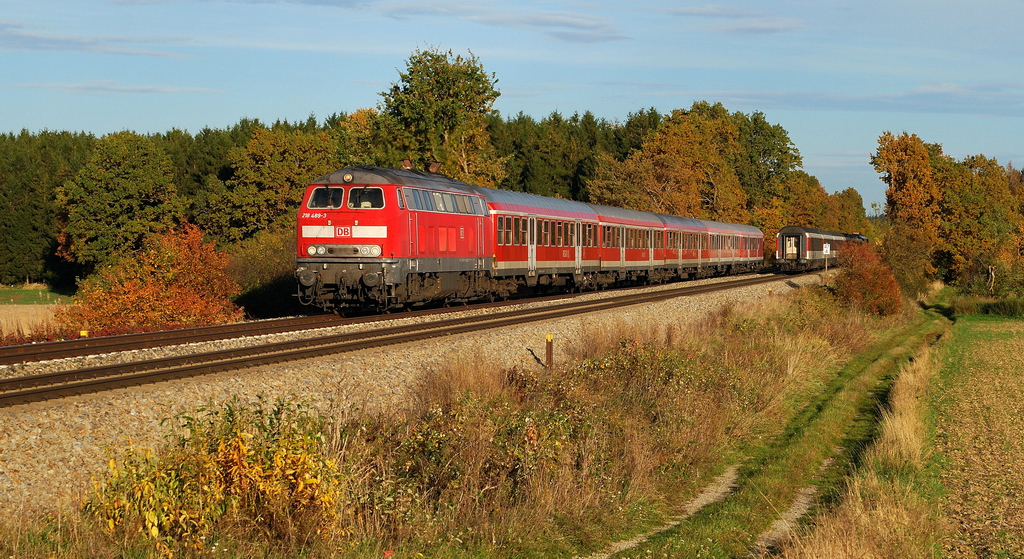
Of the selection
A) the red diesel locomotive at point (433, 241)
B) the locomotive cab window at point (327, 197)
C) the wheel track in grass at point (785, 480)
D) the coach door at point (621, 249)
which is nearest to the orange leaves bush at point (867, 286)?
the coach door at point (621, 249)

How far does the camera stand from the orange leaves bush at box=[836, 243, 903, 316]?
1660 inches

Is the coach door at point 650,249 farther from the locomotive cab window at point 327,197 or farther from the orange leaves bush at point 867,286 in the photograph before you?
the locomotive cab window at point 327,197

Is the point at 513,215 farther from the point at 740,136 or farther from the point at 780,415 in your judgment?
the point at 740,136

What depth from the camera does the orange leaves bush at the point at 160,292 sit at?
24.5m

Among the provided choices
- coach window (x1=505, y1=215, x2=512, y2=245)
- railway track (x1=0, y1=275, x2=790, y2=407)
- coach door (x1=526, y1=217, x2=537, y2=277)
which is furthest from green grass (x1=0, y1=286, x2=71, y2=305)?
railway track (x1=0, y1=275, x2=790, y2=407)

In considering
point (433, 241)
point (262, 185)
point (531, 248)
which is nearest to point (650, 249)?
point (531, 248)

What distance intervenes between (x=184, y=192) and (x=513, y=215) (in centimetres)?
6484

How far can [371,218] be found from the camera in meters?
23.2

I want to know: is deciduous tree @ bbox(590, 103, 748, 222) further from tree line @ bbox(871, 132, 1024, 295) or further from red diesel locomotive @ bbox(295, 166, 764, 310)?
red diesel locomotive @ bbox(295, 166, 764, 310)

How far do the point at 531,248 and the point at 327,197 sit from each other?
10090mm

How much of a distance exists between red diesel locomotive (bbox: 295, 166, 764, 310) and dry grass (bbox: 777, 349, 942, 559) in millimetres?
12352

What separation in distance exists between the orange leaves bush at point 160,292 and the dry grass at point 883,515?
54.0 feet

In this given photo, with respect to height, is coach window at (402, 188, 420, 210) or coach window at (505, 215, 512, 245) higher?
coach window at (402, 188, 420, 210)

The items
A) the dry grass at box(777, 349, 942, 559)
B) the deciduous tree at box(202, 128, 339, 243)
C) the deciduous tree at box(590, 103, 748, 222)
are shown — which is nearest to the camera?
the dry grass at box(777, 349, 942, 559)
